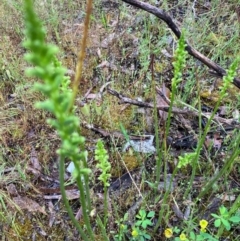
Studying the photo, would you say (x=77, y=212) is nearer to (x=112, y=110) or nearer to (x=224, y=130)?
(x=112, y=110)

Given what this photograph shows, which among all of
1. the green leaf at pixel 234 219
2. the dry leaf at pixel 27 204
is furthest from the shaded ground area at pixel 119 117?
the green leaf at pixel 234 219

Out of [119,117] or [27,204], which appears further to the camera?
[119,117]

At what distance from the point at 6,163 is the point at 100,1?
1539 millimetres

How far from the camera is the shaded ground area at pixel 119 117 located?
1585 millimetres

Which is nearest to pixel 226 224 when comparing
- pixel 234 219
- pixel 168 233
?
pixel 234 219

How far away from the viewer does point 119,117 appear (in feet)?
6.31

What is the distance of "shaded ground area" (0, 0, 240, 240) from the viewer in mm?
1585

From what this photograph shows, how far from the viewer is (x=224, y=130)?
1689 mm

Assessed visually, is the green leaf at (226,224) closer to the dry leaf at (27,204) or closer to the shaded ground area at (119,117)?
the shaded ground area at (119,117)

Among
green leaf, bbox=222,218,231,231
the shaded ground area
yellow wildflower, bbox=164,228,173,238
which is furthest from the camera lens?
the shaded ground area

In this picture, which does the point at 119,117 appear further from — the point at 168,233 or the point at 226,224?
the point at 226,224

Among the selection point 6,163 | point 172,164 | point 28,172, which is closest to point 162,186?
point 172,164

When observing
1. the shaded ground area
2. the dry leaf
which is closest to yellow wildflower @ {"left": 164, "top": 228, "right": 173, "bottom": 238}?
the shaded ground area

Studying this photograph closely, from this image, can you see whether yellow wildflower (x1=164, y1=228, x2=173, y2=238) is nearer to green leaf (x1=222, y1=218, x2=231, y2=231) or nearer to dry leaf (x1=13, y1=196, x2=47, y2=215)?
green leaf (x1=222, y1=218, x2=231, y2=231)
